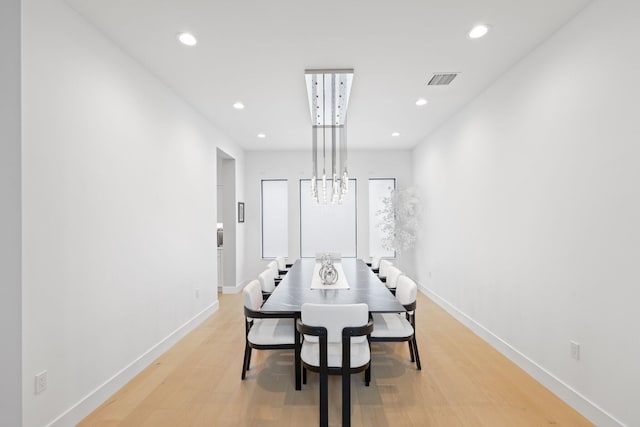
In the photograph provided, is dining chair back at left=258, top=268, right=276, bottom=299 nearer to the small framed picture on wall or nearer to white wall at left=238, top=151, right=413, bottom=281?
the small framed picture on wall

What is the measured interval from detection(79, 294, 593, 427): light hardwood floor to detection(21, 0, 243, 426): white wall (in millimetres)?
335

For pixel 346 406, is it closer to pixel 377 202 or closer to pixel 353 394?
pixel 353 394

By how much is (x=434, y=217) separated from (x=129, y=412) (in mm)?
4898

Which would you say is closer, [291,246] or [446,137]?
[446,137]

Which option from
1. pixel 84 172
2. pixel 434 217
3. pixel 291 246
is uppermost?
pixel 84 172

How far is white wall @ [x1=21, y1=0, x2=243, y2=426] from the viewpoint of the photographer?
2.03 meters

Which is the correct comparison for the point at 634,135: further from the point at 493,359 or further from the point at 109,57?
the point at 109,57

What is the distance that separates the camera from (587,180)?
92.8 inches

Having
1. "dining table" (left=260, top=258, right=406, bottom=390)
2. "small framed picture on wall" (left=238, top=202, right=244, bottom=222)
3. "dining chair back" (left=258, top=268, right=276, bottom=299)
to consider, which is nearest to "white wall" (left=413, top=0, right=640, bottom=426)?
"dining table" (left=260, top=258, right=406, bottom=390)

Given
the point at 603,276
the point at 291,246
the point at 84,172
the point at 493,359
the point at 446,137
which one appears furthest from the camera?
the point at 291,246

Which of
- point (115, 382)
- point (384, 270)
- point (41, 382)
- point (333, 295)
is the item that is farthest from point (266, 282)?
point (41, 382)

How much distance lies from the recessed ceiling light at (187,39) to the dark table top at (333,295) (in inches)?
89.1

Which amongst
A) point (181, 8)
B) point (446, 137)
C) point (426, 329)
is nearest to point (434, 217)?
A: point (446, 137)

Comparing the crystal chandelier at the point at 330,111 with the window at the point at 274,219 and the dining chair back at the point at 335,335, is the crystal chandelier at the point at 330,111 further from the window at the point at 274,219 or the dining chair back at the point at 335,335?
the dining chair back at the point at 335,335
